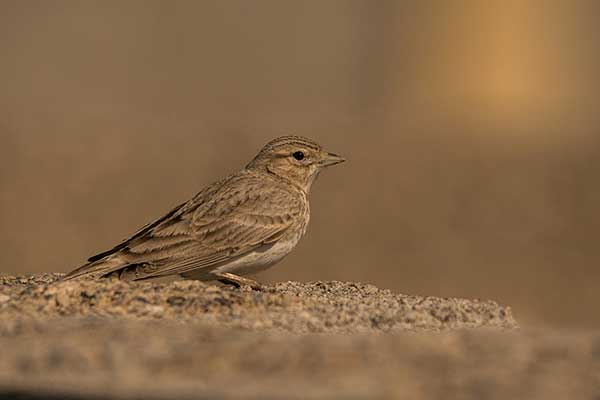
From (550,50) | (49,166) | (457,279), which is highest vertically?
(550,50)

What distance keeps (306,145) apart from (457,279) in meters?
5.87

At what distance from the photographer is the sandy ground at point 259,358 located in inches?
→ 195

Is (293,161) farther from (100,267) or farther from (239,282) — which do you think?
(100,267)

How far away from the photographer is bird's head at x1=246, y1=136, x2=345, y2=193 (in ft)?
34.9

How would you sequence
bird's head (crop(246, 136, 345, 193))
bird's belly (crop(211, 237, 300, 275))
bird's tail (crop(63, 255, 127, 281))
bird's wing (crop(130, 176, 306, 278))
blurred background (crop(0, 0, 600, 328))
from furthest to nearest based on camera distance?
blurred background (crop(0, 0, 600, 328)), bird's head (crop(246, 136, 345, 193)), bird's belly (crop(211, 237, 300, 275)), bird's wing (crop(130, 176, 306, 278)), bird's tail (crop(63, 255, 127, 281))

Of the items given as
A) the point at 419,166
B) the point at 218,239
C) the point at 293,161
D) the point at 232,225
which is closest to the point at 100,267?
the point at 218,239

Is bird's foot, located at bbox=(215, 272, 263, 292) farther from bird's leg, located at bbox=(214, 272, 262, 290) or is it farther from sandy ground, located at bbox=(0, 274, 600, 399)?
sandy ground, located at bbox=(0, 274, 600, 399)

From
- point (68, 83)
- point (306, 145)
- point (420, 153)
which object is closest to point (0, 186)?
point (420, 153)

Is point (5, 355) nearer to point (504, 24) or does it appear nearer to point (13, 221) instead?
point (13, 221)

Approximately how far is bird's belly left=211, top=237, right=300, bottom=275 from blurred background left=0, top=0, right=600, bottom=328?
614cm

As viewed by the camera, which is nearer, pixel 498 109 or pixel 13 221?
pixel 13 221

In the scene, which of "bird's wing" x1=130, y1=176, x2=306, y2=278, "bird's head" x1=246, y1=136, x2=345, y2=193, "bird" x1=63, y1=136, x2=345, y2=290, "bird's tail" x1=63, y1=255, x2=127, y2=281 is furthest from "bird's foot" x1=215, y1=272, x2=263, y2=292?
"bird's head" x1=246, y1=136, x2=345, y2=193

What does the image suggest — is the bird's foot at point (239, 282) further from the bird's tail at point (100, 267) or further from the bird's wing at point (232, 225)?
the bird's tail at point (100, 267)

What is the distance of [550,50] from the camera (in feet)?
73.8
